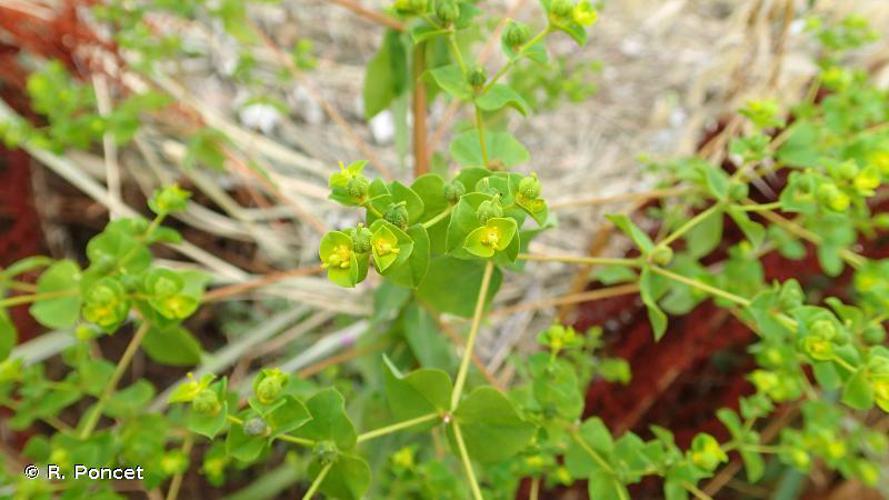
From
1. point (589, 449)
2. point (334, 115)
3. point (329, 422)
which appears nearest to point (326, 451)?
point (329, 422)

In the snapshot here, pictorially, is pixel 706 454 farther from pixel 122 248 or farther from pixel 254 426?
pixel 122 248

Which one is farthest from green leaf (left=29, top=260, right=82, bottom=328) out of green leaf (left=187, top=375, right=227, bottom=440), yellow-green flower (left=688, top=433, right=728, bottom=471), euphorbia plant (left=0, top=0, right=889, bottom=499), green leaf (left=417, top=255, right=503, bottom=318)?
yellow-green flower (left=688, top=433, right=728, bottom=471)

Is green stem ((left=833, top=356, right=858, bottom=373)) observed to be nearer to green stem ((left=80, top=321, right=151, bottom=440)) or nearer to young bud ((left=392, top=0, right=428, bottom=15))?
young bud ((left=392, top=0, right=428, bottom=15))

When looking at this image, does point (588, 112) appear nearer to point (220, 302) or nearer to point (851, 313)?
point (220, 302)

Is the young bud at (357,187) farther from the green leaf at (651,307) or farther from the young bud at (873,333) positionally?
the young bud at (873,333)

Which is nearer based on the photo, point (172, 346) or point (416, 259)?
point (416, 259)
